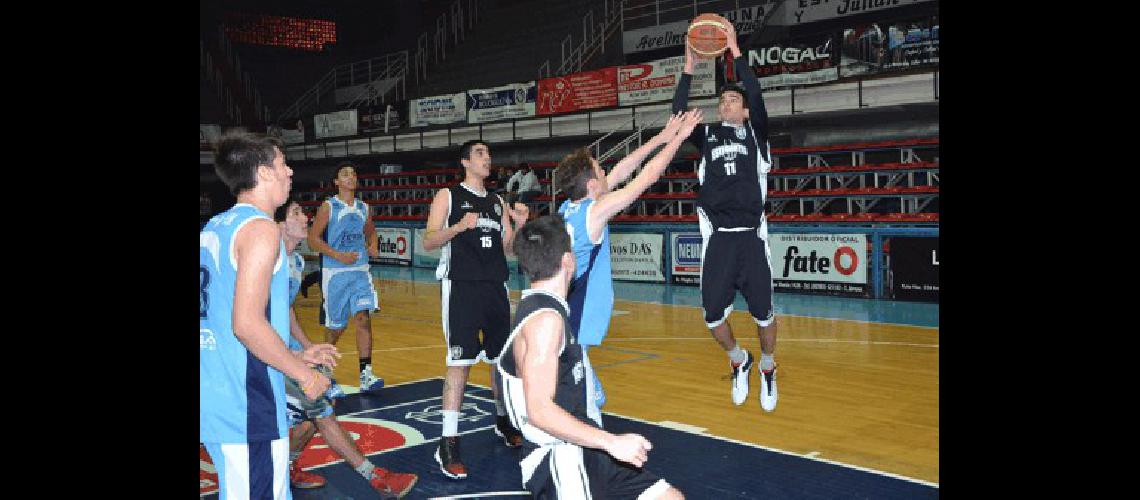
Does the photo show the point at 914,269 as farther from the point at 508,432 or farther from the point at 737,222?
the point at 508,432

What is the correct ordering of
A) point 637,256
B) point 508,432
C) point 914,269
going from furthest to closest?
point 637,256 < point 914,269 < point 508,432

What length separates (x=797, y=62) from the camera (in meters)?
17.0

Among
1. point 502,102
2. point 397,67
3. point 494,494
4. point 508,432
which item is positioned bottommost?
point 494,494

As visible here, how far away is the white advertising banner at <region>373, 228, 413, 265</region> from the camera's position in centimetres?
2188

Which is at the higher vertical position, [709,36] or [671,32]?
[671,32]

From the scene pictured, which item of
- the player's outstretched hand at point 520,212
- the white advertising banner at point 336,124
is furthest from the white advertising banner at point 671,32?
the player's outstretched hand at point 520,212

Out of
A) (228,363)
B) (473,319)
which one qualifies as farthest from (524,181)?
(228,363)

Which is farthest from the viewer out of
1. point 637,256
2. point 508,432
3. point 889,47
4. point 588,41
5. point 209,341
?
point 588,41

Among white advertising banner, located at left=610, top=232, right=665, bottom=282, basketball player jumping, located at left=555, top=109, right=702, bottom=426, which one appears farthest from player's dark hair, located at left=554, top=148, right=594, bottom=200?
white advertising banner, located at left=610, top=232, right=665, bottom=282

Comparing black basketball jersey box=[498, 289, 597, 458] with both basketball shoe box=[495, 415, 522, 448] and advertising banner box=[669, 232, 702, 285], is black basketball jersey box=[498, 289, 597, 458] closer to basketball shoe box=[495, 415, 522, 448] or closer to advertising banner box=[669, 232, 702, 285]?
basketball shoe box=[495, 415, 522, 448]

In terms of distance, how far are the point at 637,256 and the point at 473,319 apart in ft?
37.3
